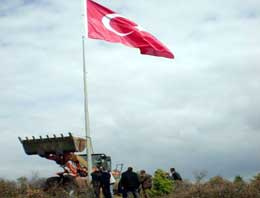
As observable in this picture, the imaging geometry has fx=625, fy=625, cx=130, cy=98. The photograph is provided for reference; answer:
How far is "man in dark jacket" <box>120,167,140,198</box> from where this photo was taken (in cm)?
2298

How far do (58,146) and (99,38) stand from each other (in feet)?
24.5

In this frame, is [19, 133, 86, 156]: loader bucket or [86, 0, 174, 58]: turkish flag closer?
[86, 0, 174, 58]: turkish flag

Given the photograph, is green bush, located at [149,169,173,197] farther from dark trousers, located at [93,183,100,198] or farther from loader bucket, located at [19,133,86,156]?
dark trousers, located at [93,183,100,198]

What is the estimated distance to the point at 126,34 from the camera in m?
22.0

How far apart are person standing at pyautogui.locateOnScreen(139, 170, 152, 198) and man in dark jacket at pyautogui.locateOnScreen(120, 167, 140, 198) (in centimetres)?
171

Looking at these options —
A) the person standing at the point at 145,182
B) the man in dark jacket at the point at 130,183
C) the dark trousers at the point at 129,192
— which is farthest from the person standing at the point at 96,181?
the person standing at the point at 145,182

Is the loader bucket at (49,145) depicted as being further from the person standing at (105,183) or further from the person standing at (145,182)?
the person standing at (105,183)

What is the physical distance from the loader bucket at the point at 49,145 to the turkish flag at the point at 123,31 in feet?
20.8

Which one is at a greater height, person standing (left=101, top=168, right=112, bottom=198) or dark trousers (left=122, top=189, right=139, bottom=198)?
person standing (left=101, top=168, right=112, bottom=198)

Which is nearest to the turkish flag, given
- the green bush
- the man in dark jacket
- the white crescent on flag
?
the white crescent on flag

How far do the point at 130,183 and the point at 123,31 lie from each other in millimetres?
5571

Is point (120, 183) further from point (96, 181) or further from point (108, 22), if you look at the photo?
point (108, 22)

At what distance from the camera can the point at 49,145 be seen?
26.7 metres

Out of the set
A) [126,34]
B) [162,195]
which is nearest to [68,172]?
[162,195]
